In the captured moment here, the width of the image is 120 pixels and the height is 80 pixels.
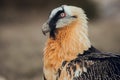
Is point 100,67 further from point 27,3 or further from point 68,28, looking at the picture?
point 27,3

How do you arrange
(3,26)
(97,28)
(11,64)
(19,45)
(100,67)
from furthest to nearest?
(3,26) < (97,28) < (19,45) < (11,64) < (100,67)

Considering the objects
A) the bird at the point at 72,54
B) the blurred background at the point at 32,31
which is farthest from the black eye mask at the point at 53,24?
the blurred background at the point at 32,31

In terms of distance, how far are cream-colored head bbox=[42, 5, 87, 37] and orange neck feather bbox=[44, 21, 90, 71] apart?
76 millimetres

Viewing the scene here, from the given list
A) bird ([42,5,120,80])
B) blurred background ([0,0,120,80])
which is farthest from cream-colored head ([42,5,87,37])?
blurred background ([0,0,120,80])

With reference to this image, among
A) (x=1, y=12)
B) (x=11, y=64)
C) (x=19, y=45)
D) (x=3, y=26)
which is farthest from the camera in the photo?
(x=1, y=12)

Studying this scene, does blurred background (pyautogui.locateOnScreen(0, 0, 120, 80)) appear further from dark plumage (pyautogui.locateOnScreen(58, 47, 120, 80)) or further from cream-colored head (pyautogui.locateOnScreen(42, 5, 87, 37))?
dark plumage (pyautogui.locateOnScreen(58, 47, 120, 80))

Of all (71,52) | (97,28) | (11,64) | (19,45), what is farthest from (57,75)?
(97,28)

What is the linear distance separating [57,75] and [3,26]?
62.6ft

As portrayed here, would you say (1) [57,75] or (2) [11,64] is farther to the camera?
(2) [11,64]

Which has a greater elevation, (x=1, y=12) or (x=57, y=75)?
(x=57, y=75)

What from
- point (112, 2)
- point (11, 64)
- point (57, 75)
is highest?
point (57, 75)

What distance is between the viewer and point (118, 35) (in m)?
28.9

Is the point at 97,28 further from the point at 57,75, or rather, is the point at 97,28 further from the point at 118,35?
the point at 57,75

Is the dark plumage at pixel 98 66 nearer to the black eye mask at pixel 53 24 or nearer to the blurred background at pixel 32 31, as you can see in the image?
the black eye mask at pixel 53 24
